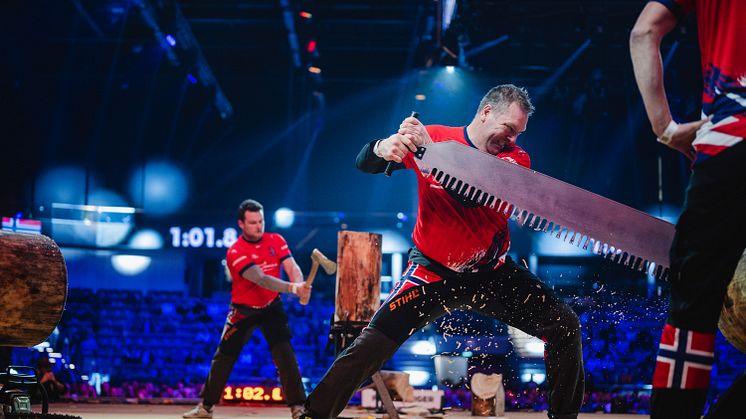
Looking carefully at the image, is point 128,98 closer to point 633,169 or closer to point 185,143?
point 185,143

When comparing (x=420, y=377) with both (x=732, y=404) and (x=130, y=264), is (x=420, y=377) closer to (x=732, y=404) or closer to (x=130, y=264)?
(x=732, y=404)

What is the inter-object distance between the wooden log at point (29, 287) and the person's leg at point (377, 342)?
7.26ft

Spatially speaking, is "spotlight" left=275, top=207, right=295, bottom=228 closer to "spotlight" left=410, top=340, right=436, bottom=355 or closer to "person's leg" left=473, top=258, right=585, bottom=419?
"spotlight" left=410, top=340, right=436, bottom=355

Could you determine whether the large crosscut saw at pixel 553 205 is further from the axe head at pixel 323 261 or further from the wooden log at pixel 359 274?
the axe head at pixel 323 261

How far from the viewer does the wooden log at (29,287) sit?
447 centimetres

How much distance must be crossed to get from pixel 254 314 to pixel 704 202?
5298mm

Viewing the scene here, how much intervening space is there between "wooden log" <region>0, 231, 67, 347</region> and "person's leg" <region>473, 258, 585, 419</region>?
2.78 metres

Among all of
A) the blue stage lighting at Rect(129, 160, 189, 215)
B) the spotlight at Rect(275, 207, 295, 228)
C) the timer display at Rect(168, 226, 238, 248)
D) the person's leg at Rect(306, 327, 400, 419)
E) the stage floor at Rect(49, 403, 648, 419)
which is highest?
the blue stage lighting at Rect(129, 160, 189, 215)

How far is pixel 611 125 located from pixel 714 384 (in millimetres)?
10105

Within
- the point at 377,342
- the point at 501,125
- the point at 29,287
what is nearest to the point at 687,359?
the point at 377,342

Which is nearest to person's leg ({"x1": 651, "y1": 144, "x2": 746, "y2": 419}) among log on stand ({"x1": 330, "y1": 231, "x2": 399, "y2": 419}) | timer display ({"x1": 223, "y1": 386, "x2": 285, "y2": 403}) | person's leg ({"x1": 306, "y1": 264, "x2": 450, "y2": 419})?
person's leg ({"x1": 306, "y1": 264, "x2": 450, "y2": 419})

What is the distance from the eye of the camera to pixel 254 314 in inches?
266

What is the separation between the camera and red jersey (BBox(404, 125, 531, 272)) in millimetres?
3537

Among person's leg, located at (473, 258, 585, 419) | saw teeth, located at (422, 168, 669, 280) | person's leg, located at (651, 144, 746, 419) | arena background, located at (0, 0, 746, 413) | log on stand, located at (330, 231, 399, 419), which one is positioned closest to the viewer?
person's leg, located at (651, 144, 746, 419)
